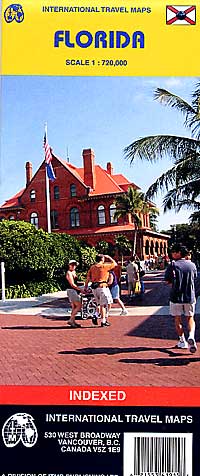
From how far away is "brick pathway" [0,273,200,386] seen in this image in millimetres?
1871

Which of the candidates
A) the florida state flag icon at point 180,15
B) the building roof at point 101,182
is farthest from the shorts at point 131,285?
the florida state flag icon at point 180,15

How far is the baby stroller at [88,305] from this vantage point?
2006 millimetres

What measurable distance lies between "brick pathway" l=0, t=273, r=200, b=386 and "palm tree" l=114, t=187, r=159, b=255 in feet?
0.76

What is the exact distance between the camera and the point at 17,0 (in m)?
1.92

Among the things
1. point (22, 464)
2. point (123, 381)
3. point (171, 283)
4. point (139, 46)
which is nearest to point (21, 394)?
point (22, 464)

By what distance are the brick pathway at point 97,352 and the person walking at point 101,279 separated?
0.16 ft

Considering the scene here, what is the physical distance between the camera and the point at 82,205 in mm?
2094

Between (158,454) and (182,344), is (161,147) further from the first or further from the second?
(158,454)

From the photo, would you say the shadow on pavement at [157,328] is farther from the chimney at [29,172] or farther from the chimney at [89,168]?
the chimney at [29,172]

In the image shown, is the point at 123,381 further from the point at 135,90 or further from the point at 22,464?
the point at 135,90

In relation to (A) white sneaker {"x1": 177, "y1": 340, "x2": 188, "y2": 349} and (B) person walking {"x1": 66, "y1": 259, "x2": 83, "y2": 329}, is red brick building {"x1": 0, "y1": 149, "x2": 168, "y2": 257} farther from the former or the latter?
(A) white sneaker {"x1": 177, "y1": 340, "x2": 188, "y2": 349}

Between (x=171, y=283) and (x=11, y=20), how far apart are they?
117cm

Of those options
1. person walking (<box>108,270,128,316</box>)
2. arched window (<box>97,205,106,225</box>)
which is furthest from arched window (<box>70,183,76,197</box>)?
person walking (<box>108,270,128,316</box>)

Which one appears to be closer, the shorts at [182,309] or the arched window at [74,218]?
the shorts at [182,309]
